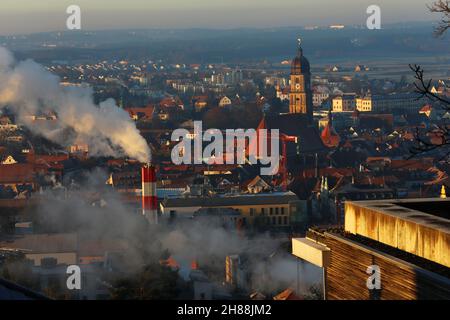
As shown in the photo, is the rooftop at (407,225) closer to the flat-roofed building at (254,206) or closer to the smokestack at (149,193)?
the smokestack at (149,193)

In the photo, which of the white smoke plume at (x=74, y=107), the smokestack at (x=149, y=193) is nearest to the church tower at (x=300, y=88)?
the white smoke plume at (x=74, y=107)

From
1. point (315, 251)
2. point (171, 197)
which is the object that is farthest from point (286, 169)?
point (315, 251)

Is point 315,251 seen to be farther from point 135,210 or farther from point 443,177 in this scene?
point 443,177

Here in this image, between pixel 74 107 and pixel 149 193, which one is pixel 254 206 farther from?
pixel 149 193

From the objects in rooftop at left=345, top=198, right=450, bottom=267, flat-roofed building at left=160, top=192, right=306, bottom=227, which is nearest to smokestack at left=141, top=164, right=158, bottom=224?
flat-roofed building at left=160, top=192, right=306, bottom=227

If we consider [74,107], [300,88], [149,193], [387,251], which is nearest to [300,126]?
[300,88]

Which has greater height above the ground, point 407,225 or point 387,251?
point 407,225
